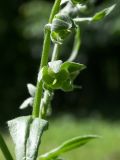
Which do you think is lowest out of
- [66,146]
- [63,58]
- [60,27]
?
[63,58]

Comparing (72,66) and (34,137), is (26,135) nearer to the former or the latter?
(34,137)

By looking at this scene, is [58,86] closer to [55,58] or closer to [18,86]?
[55,58]

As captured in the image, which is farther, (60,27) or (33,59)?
(33,59)

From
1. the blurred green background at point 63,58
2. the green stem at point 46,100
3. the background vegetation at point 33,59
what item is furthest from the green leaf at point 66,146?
the background vegetation at point 33,59

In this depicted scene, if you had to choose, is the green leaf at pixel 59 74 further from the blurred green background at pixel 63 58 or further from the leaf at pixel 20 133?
the blurred green background at pixel 63 58

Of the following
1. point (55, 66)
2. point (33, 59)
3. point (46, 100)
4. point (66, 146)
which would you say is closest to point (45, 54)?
point (55, 66)

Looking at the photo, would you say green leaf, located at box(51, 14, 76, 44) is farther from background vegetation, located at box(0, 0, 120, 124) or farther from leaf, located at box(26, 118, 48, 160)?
background vegetation, located at box(0, 0, 120, 124)
